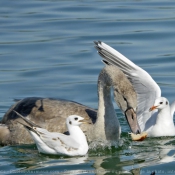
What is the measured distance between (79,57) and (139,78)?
13.5ft

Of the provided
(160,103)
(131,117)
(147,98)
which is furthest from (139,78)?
(131,117)

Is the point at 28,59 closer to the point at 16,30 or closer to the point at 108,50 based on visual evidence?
the point at 16,30

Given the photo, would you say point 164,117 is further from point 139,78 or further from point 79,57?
point 79,57

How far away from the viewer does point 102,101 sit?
34.0ft

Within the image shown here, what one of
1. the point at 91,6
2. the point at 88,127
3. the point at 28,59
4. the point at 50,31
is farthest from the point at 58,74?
the point at 91,6

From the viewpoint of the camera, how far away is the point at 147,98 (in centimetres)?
1205

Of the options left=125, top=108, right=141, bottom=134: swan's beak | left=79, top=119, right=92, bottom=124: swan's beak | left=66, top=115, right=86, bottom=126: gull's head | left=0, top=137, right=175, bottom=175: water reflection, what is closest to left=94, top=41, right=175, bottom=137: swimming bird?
left=0, top=137, right=175, bottom=175: water reflection

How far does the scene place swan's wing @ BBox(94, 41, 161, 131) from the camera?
11.6 meters

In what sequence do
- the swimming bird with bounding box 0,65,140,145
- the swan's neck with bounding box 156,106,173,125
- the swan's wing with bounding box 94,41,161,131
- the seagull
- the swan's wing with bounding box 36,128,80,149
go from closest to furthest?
the swan's wing with bounding box 36,128,80,149, the swimming bird with bounding box 0,65,140,145, the seagull, the swan's neck with bounding box 156,106,173,125, the swan's wing with bounding box 94,41,161,131

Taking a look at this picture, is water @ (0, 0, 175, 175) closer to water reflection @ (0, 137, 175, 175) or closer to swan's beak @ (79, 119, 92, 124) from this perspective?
water reflection @ (0, 137, 175, 175)

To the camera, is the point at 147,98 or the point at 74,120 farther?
the point at 147,98

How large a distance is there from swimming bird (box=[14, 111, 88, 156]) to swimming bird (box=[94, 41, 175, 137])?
1.92 meters

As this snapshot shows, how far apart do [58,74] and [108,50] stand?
3.35 meters

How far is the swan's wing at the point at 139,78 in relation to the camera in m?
11.6
